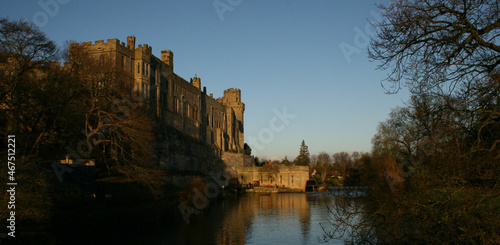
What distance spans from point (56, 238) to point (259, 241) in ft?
29.5

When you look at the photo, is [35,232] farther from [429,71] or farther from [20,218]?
[429,71]

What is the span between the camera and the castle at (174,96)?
34.8 metres

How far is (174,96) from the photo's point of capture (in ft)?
163

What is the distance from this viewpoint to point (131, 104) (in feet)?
91.6

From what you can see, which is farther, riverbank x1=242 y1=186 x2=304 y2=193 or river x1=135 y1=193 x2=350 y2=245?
riverbank x1=242 y1=186 x2=304 y2=193

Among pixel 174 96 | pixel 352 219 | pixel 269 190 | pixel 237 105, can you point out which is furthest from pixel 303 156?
pixel 352 219

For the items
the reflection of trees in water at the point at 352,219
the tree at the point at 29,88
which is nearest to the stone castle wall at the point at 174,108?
the tree at the point at 29,88

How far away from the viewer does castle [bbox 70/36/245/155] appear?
34.8 meters

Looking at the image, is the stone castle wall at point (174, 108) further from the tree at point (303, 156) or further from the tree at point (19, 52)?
the tree at point (303, 156)

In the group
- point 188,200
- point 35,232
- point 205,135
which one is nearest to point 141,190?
point 188,200

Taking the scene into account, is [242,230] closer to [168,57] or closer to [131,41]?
[131,41]

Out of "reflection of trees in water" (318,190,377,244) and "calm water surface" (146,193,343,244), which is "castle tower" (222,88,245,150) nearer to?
"calm water surface" (146,193,343,244)

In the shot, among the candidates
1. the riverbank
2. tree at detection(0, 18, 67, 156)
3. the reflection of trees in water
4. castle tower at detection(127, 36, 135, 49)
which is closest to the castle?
castle tower at detection(127, 36, 135, 49)

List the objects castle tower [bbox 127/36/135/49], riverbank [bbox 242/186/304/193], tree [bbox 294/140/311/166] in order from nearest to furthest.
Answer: castle tower [bbox 127/36/135/49]
riverbank [bbox 242/186/304/193]
tree [bbox 294/140/311/166]
